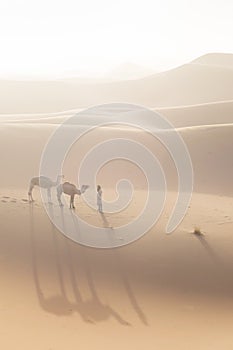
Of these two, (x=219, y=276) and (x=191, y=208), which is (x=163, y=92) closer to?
(x=191, y=208)

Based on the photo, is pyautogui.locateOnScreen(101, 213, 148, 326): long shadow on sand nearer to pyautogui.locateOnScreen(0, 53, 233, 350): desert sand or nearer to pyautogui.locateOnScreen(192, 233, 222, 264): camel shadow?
pyautogui.locateOnScreen(0, 53, 233, 350): desert sand

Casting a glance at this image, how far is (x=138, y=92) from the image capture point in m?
71.2

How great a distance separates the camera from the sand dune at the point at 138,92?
2507 inches

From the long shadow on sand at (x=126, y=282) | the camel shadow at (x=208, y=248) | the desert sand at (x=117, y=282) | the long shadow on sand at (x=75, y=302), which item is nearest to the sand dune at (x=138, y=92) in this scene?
the desert sand at (x=117, y=282)

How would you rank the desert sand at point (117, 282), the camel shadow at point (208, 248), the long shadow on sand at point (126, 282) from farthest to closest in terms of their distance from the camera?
the camel shadow at point (208, 248), the long shadow on sand at point (126, 282), the desert sand at point (117, 282)

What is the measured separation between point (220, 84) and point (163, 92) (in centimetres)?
826

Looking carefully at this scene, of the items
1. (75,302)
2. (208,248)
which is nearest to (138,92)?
(208,248)

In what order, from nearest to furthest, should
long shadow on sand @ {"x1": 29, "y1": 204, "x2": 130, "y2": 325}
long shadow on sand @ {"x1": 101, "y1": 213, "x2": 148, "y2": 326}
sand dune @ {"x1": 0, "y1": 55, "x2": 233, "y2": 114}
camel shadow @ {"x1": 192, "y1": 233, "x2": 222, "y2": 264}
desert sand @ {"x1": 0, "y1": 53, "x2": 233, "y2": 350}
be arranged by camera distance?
desert sand @ {"x1": 0, "y1": 53, "x2": 233, "y2": 350} < long shadow on sand @ {"x1": 29, "y1": 204, "x2": 130, "y2": 325} < long shadow on sand @ {"x1": 101, "y1": 213, "x2": 148, "y2": 326} < camel shadow @ {"x1": 192, "y1": 233, "x2": 222, "y2": 264} < sand dune @ {"x1": 0, "y1": 55, "x2": 233, "y2": 114}

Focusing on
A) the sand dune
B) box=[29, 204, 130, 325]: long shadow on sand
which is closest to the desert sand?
box=[29, 204, 130, 325]: long shadow on sand

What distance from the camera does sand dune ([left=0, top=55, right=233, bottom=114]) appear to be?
6369cm

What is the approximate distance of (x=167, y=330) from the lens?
6.40 meters

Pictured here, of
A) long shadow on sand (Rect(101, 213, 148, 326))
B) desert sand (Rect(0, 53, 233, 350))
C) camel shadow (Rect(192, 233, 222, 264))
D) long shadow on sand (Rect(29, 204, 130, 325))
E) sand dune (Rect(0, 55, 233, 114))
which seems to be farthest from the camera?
sand dune (Rect(0, 55, 233, 114))

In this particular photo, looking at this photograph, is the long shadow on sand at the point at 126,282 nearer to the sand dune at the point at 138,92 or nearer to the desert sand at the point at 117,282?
the desert sand at the point at 117,282

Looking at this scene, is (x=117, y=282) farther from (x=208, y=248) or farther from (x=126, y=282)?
(x=208, y=248)
